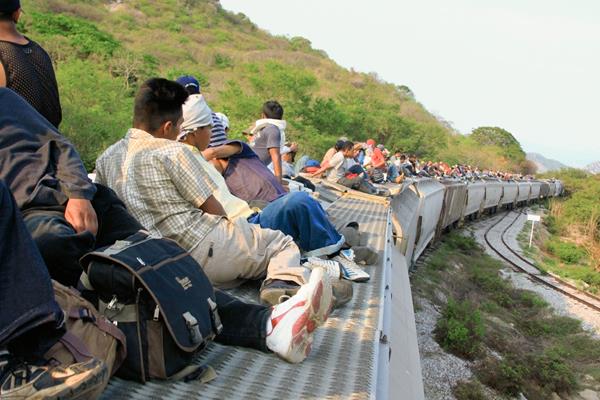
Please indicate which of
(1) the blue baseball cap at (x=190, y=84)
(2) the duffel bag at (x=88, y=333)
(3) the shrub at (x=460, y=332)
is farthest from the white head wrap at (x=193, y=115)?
(3) the shrub at (x=460, y=332)

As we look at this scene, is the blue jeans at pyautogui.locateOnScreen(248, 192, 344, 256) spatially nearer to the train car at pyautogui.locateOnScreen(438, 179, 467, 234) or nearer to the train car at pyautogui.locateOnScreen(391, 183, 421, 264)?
the train car at pyautogui.locateOnScreen(391, 183, 421, 264)

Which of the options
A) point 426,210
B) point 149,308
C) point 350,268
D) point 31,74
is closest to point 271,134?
point 350,268

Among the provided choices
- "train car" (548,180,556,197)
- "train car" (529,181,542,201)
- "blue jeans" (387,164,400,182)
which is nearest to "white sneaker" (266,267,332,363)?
"blue jeans" (387,164,400,182)

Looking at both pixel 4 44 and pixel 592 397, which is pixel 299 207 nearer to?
pixel 4 44

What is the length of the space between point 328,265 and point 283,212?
1.50 ft

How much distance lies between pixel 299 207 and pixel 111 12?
181ft

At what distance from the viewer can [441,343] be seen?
305 inches

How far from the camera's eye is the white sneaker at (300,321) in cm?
224

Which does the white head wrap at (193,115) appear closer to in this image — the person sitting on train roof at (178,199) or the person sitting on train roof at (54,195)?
the person sitting on train roof at (178,199)

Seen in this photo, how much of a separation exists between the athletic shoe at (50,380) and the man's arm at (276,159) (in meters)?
3.92

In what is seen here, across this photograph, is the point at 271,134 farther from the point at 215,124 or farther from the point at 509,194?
the point at 509,194

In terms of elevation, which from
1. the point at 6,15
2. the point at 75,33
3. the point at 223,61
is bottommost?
the point at 6,15

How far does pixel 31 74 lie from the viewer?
286cm

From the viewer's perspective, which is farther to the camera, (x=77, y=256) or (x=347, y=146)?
(x=347, y=146)
